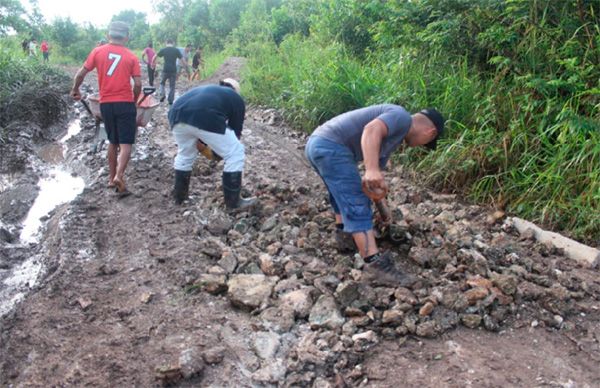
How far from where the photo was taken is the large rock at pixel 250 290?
313 centimetres

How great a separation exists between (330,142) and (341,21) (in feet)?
20.9

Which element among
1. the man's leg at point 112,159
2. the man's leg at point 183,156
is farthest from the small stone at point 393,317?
the man's leg at point 112,159

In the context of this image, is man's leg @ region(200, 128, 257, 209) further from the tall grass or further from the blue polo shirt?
the tall grass

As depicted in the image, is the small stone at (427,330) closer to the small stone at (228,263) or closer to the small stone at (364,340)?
the small stone at (364,340)

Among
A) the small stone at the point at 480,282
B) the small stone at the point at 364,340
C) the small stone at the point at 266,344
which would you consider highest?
the small stone at the point at 480,282

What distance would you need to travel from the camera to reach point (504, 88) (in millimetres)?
5246

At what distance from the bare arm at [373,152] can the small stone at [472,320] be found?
888 millimetres

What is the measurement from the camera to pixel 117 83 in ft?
15.6

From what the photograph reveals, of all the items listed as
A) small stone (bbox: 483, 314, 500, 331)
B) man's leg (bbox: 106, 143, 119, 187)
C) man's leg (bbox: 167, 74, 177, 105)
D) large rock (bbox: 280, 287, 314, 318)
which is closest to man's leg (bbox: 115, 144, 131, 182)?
man's leg (bbox: 106, 143, 119, 187)

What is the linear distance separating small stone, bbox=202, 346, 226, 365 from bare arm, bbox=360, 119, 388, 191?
49.1 inches

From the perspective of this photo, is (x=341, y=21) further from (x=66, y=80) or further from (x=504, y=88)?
(x=66, y=80)

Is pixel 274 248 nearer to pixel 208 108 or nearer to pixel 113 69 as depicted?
pixel 208 108

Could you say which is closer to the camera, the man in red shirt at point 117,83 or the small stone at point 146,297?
the small stone at point 146,297

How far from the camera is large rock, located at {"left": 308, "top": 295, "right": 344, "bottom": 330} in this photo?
292 centimetres
